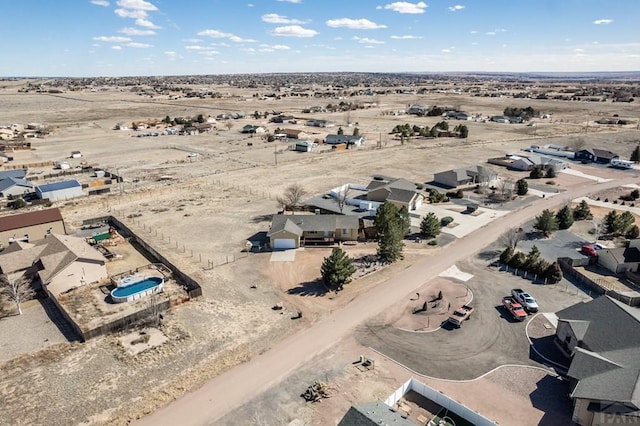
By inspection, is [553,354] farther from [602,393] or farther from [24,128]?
[24,128]

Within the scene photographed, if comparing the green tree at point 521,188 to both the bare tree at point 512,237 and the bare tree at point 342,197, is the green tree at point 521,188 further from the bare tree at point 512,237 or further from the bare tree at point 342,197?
the bare tree at point 342,197

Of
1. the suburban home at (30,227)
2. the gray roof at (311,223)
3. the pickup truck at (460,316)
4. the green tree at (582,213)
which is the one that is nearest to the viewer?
the pickup truck at (460,316)

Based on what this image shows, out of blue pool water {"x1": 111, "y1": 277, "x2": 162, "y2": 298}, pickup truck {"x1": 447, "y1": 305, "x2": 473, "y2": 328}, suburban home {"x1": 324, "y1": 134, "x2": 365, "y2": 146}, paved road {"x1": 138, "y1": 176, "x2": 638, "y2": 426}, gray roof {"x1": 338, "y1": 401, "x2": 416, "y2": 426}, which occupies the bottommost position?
paved road {"x1": 138, "y1": 176, "x2": 638, "y2": 426}

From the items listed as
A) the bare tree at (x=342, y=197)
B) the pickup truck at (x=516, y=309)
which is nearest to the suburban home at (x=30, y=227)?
the bare tree at (x=342, y=197)

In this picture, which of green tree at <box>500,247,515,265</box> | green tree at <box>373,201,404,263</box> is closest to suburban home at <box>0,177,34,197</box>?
green tree at <box>373,201,404,263</box>

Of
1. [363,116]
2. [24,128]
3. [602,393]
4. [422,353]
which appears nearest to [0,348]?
[422,353]

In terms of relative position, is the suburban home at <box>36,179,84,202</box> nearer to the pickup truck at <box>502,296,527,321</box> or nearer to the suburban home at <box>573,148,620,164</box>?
the pickup truck at <box>502,296,527,321</box>
